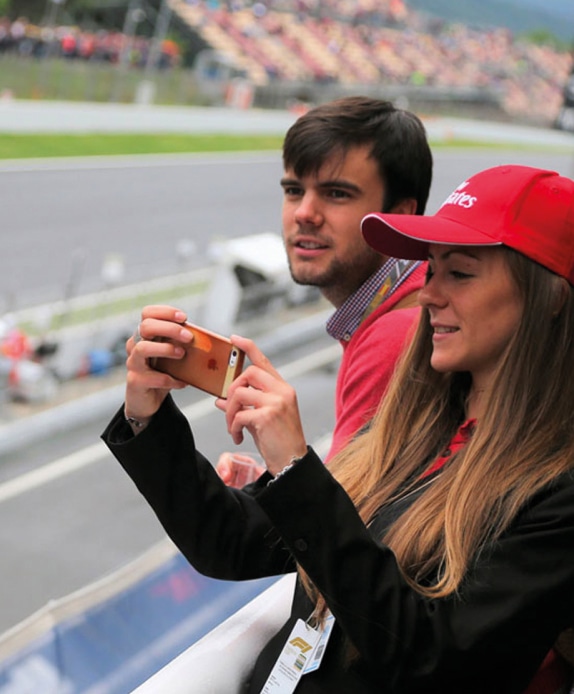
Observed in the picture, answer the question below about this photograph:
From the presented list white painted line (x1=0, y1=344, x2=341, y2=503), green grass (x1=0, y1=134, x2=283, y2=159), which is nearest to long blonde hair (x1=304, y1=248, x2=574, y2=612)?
white painted line (x1=0, y1=344, x2=341, y2=503)

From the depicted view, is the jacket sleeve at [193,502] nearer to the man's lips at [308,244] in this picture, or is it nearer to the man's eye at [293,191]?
the man's lips at [308,244]

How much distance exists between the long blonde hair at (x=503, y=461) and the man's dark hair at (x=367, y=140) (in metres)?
0.80

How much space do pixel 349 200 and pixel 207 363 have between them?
0.77 metres

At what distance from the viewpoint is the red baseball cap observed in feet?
4.09

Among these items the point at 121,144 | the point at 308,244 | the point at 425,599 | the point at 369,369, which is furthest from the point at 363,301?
the point at 121,144

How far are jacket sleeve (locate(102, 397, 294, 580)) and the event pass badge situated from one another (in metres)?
0.18

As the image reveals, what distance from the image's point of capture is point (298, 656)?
1327 millimetres

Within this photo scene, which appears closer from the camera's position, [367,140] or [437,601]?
[437,601]

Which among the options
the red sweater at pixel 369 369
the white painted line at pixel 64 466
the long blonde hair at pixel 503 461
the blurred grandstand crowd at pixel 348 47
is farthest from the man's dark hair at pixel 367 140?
the blurred grandstand crowd at pixel 348 47

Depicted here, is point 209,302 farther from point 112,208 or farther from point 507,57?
point 507,57

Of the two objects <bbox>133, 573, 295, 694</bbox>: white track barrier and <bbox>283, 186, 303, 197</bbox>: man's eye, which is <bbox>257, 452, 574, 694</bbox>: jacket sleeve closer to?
<bbox>133, 573, 295, 694</bbox>: white track barrier

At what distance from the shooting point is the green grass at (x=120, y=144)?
60.0ft

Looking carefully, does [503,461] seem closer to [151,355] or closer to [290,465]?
[290,465]

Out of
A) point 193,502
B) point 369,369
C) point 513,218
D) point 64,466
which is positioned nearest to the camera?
point 513,218
